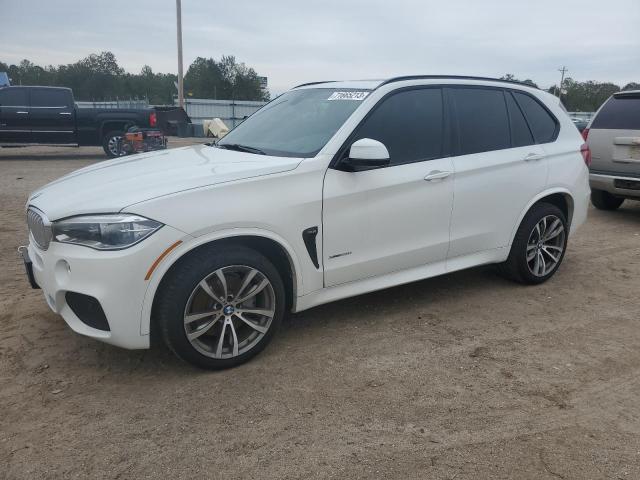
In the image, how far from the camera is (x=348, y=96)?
3.99 metres

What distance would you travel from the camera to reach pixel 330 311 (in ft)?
14.1

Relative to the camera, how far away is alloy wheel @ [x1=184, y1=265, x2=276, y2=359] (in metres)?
3.14

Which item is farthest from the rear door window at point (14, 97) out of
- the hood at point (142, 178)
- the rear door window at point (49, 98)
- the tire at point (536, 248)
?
the tire at point (536, 248)

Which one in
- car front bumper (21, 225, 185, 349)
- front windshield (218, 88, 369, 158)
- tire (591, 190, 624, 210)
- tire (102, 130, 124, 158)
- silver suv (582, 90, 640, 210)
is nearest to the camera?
car front bumper (21, 225, 185, 349)

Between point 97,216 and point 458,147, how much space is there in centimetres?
270

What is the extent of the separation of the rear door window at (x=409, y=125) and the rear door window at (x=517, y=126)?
2.74 feet

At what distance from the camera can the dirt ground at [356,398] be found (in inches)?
99.6

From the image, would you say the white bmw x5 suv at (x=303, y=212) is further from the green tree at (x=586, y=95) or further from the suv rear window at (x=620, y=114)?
the green tree at (x=586, y=95)

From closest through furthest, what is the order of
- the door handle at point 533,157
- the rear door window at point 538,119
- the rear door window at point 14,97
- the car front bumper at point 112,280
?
the car front bumper at point 112,280, the door handle at point 533,157, the rear door window at point 538,119, the rear door window at point 14,97

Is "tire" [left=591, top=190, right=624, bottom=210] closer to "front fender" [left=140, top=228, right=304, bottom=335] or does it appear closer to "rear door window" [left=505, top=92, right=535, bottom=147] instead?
"rear door window" [left=505, top=92, right=535, bottom=147]

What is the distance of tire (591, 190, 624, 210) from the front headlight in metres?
7.69

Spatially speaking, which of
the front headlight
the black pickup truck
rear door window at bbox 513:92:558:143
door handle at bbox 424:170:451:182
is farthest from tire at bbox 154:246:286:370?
the black pickup truck

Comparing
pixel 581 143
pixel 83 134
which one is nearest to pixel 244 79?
pixel 83 134

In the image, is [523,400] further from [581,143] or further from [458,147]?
[581,143]
